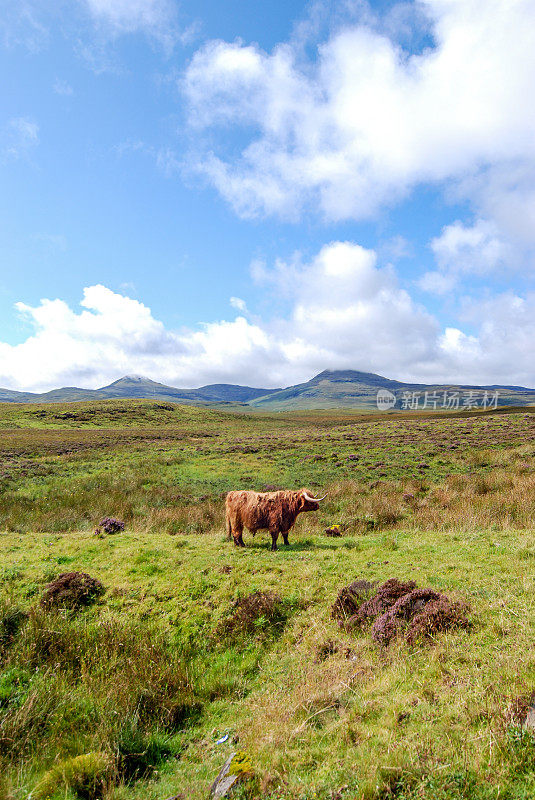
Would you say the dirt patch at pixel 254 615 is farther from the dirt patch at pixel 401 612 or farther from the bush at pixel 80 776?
the bush at pixel 80 776

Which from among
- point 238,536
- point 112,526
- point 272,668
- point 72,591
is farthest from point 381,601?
point 112,526

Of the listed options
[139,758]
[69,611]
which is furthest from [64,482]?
[139,758]

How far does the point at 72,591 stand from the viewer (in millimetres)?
8273

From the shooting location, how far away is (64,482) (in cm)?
2505

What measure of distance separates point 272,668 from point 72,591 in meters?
5.12

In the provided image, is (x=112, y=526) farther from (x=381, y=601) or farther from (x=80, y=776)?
(x=381, y=601)

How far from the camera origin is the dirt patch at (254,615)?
7.19 meters

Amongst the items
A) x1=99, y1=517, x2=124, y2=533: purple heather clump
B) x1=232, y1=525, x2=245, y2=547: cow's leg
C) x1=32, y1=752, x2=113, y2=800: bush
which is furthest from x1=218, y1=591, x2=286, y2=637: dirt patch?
x1=99, y1=517, x2=124, y2=533: purple heather clump

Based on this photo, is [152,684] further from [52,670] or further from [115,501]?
[115,501]

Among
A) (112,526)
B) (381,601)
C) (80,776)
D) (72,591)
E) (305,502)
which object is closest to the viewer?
(80,776)

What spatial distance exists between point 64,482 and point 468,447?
3135cm

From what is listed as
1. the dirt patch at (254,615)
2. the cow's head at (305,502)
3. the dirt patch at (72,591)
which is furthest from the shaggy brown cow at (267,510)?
the dirt patch at (72,591)

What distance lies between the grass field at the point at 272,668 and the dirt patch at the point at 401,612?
23cm

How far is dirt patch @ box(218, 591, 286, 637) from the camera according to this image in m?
7.19
